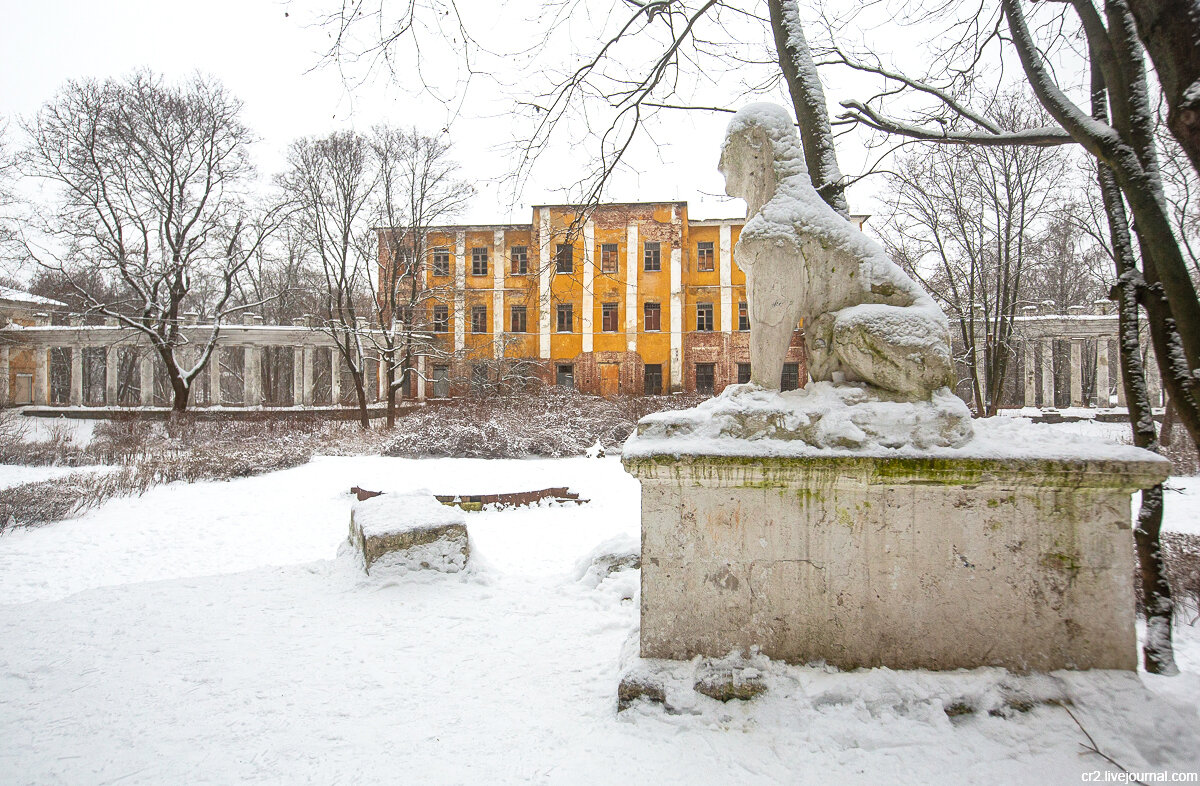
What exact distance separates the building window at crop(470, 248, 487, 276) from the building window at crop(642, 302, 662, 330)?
28.4ft

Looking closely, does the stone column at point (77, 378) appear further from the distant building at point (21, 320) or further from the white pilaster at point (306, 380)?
the white pilaster at point (306, 380)

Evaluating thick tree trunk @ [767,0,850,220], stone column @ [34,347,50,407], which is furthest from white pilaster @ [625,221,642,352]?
stone column @ [34,347,50,407]

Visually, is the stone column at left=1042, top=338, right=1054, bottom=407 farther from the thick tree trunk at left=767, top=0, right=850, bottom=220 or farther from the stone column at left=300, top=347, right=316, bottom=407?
the stone column at left=300, top=347, right=316, bottom=407

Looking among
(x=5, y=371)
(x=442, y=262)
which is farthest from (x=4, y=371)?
(x=442, y=262)

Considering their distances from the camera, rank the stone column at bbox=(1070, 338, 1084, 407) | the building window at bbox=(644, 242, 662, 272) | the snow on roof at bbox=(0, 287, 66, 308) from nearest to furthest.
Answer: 1. the stone column at bbox=(1070, 338, 1084, 407)
2. the snow on roof at bbox=(0, 287, 66, 308)
3. the building window at bbox=(644, 242, 662, 272)

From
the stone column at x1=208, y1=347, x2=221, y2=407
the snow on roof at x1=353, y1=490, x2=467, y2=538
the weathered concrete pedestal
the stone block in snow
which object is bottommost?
the stone block in snow

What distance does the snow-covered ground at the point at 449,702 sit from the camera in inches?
91.3

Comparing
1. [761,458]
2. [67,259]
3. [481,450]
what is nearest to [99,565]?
[761,458]

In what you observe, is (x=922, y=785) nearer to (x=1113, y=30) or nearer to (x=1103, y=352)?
(x=1113, y=30)

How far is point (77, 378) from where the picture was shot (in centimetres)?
2669

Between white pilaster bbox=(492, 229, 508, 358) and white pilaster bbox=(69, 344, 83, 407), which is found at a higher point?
white pilaster bbox=(492, 229, 508, 358)

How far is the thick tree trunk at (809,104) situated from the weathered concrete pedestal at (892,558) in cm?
264

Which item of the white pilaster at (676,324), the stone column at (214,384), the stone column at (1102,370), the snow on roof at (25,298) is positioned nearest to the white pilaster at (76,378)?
the snow on roof at (25,298)

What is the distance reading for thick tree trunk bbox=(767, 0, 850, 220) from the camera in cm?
453
